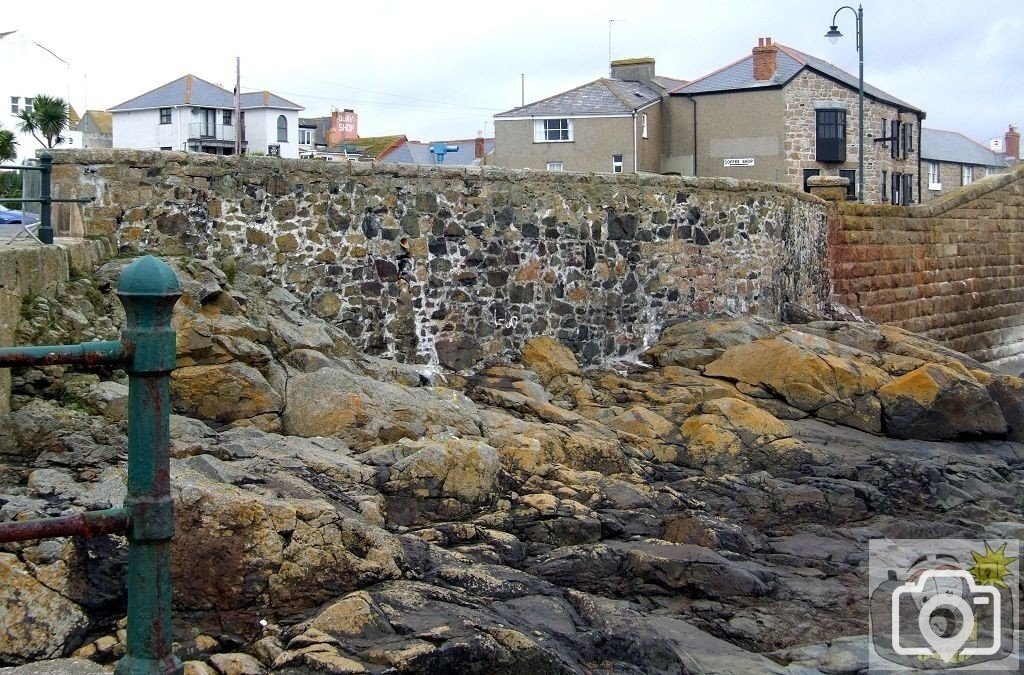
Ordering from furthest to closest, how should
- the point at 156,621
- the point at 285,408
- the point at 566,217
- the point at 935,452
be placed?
the point at 566,217 → the point at 935,452 → the point at 285,408 → the point at 156,621

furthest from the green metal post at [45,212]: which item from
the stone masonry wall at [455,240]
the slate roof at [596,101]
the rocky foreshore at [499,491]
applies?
the slate roof at [596,101]

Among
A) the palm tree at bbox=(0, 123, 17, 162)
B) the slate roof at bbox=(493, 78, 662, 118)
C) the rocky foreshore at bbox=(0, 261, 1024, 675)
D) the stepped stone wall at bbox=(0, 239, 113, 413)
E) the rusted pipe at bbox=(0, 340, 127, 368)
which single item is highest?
the slate roof at bbox=(493, 78, 662, 118)

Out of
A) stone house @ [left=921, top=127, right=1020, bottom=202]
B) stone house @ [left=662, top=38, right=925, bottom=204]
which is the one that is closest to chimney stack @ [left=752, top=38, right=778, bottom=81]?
stone house @ [left=662, top=38, right=925, bottom=204]

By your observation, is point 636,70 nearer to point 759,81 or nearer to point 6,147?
point 759,81

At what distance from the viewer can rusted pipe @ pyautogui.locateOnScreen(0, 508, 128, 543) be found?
Answer: 240 cm

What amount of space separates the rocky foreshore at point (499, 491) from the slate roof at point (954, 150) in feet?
117

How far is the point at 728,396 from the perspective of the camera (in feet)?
40.2

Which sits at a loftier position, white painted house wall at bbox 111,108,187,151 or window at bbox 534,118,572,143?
white painted house wall at bbox 111,108,187,151

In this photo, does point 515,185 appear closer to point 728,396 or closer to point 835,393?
point 728,396

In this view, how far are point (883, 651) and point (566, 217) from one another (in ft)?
23.2

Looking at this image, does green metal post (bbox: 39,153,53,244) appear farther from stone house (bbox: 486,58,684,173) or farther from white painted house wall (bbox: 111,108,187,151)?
white painted house wall (bbox: 111,108,187,151)

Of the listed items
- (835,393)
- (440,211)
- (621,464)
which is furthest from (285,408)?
(835,393)

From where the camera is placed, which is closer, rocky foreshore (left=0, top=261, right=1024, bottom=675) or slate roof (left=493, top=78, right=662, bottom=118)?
rocky foreshore (left=0, top=261, right=1024, bottom=675)

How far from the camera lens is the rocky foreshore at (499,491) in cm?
608
